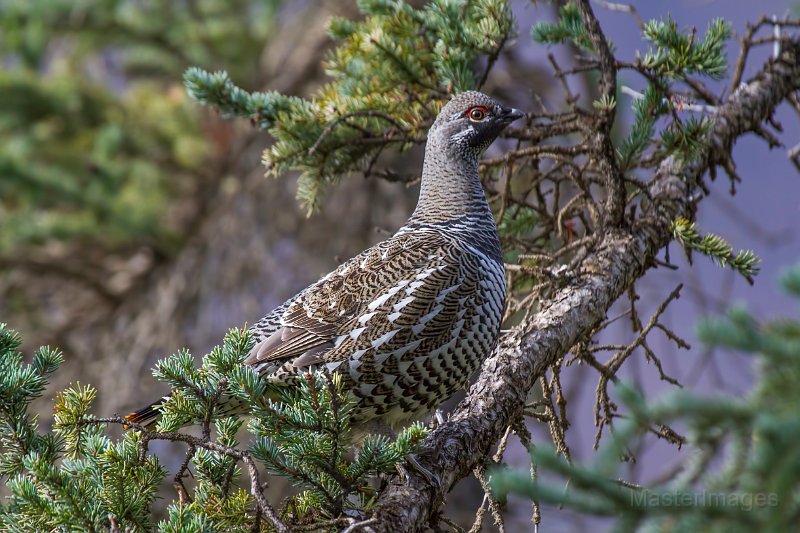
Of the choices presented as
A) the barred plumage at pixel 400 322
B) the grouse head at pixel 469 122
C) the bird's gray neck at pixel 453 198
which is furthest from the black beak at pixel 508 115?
the barred plumage at pixel 400 322

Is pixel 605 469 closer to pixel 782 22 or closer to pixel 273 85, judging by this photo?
pixel 782 22

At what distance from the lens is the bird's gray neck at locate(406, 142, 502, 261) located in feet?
13.2

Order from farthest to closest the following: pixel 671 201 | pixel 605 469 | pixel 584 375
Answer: pixel 584 375 < pixel 671 201 < pixel 605 469

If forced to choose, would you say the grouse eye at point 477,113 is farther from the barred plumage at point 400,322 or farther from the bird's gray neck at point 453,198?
the barred plumage at point 400,322

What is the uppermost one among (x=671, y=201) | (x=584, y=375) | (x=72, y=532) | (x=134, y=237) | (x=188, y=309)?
(x=134, y=237)

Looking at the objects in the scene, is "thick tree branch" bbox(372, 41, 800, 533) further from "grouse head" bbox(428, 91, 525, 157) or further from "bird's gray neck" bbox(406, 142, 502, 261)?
"grouse head" bbox(428, 91, 525, 157)

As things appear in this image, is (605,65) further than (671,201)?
No

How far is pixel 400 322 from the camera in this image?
355 cm

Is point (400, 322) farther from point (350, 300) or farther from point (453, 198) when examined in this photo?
point (453, 198)

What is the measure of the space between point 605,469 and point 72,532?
1570 millimetres

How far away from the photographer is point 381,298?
12.0ft

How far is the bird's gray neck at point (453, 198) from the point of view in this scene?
4031 mm

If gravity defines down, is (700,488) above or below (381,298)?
below

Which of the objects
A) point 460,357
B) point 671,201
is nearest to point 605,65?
point 671,201
